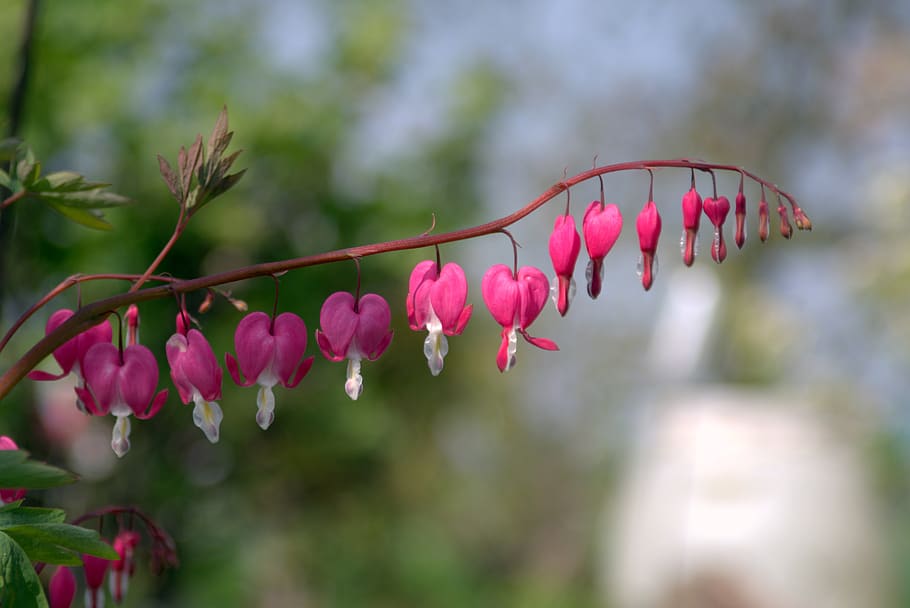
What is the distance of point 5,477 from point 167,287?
0.14 meters

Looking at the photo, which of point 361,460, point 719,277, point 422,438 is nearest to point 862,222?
point 719,277

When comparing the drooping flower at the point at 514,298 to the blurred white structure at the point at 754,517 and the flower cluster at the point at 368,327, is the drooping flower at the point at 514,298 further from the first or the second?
the blurred white structure at the point at 754,517

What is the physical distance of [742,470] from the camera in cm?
461

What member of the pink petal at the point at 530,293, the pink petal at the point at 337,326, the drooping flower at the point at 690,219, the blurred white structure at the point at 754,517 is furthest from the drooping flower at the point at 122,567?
the blurred white structure at the point at 754,517

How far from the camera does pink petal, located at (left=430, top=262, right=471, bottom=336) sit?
0.65 meters

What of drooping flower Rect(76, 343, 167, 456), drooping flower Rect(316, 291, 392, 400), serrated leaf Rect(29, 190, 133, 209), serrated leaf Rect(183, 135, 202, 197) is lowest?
drooping flower Rect(76, 343, 167, 456)

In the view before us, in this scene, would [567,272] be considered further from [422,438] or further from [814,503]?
[814,503]

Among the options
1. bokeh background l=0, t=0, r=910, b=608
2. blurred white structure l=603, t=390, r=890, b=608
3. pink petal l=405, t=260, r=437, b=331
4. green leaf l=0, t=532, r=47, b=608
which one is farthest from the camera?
blurred white structure l=603, t=390, r=890, b=608

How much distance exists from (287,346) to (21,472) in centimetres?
18

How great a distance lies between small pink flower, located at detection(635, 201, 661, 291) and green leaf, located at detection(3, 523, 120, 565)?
0.37m

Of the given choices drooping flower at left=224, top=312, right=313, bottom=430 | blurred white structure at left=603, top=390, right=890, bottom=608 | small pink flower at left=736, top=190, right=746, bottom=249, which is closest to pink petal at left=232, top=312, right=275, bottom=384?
drooping flower at left=224, top=312, right=313, bottom=430

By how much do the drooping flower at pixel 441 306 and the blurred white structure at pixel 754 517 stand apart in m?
4.05

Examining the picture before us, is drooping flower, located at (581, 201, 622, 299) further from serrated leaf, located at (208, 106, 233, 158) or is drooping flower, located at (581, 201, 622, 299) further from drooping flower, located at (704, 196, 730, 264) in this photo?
serrated leaf, located at (208, 106, 233, 158)

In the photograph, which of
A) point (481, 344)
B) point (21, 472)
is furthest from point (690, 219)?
point (481, 344)
